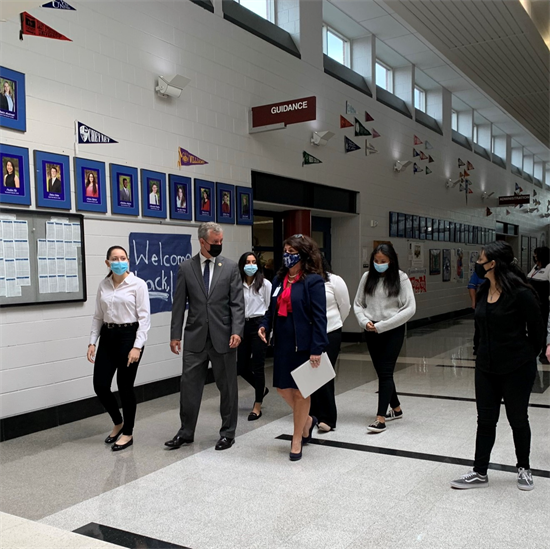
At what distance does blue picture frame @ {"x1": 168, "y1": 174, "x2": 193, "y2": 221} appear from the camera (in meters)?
6.02

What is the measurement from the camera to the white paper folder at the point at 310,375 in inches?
147

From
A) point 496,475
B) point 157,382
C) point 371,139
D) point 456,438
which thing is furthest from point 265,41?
point 496,475

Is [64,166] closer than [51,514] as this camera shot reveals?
No

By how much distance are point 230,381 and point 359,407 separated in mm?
1614

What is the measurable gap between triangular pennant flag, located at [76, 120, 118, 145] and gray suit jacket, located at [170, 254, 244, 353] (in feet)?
5.73

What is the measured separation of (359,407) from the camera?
5.29m

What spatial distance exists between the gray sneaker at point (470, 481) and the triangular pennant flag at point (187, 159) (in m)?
4.30

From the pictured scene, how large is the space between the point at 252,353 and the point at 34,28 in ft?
11.1

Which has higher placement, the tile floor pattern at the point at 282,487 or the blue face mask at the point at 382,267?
the blue face mask at the point at 382,267

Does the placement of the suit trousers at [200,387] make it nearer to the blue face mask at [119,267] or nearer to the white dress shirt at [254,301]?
the blue face mask at [119,267]

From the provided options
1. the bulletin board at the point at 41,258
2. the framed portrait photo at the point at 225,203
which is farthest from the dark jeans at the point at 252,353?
the framed portrait photo at the point at 225,203

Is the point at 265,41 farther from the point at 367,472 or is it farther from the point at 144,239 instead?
the point at 367,472

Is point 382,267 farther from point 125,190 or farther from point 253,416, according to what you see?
point 125,190

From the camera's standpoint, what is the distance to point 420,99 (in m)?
13.2
